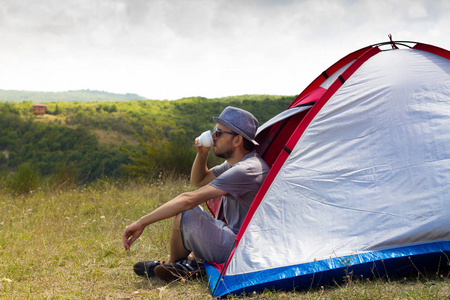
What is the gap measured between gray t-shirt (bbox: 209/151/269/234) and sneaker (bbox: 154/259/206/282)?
0.39 metres

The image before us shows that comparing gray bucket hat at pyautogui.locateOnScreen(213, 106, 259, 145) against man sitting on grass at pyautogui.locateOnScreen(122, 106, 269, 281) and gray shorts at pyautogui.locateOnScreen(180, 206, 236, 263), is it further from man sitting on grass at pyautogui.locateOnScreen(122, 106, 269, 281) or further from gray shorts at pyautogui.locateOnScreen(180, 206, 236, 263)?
gray shorts at pyautogui.locateOnScreen(180, 206, 236, 263)

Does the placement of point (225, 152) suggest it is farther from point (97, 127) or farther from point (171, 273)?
point (97, 127)

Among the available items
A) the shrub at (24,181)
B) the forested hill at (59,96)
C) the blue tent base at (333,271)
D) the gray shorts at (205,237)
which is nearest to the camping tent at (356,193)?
the blue tent base at (333,271)

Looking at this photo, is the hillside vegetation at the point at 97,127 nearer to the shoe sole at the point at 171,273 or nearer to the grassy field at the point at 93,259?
the grassy field at the point at 93,259

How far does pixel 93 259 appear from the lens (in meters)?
3.94

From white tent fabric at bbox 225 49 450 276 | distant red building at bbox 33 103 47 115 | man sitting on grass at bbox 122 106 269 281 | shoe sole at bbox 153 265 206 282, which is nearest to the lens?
white tent fabric at bbox 225 49 450 276

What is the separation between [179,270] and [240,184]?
787 mm

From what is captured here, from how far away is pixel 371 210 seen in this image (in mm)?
2883

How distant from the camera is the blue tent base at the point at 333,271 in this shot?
2.70 metres

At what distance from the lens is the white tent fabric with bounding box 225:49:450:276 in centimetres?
282

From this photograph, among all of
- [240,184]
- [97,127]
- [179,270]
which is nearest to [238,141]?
[240,184]

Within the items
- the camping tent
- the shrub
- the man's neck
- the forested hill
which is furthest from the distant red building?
the camping tent

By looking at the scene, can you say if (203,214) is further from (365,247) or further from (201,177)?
(365,247)

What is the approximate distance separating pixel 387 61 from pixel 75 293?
2.97m
